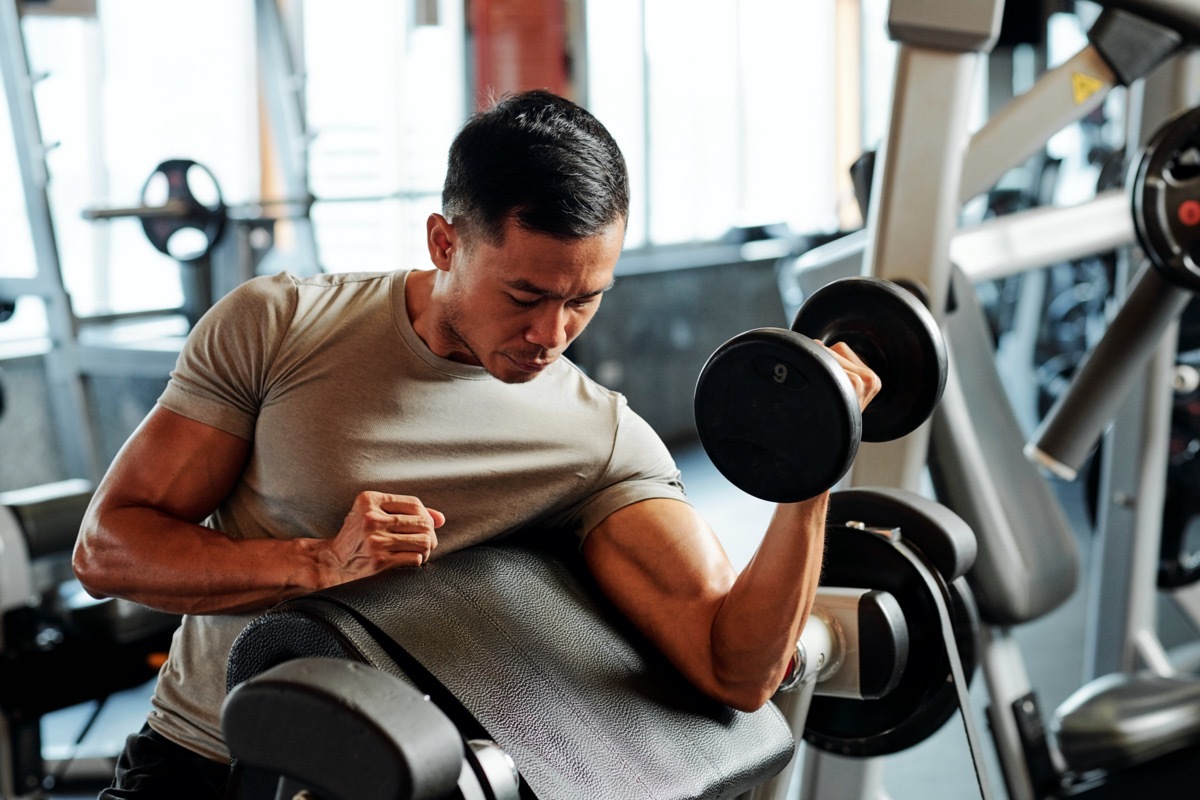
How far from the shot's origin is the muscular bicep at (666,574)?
128 cm

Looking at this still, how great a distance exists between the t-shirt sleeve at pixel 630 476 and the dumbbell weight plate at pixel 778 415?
0.86 ft

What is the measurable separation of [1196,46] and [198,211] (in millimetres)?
2538

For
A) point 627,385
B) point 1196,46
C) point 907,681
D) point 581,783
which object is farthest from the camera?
point 627,385

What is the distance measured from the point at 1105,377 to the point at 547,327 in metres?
1.19

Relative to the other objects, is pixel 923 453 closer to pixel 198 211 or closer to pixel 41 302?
pixel 198 211

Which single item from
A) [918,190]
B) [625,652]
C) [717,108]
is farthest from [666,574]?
[717,108]

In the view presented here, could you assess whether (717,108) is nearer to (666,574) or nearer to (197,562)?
A: (666,574)

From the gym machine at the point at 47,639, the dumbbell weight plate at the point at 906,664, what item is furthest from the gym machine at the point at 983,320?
the gym machine at the point at 47,639

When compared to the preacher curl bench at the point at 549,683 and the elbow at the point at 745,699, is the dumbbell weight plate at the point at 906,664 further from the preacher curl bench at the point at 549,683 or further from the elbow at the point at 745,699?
the elbow at the point at 745,699

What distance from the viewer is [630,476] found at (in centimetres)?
139

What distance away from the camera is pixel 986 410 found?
6.55 feet

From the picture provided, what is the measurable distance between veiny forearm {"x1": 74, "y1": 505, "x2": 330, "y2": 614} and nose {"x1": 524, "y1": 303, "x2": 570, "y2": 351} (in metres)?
0.30

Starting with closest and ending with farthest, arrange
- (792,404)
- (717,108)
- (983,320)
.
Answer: (792,404), (983,320), (717,108)

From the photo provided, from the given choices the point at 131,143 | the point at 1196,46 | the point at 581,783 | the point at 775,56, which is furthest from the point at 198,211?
the point at 775,56
